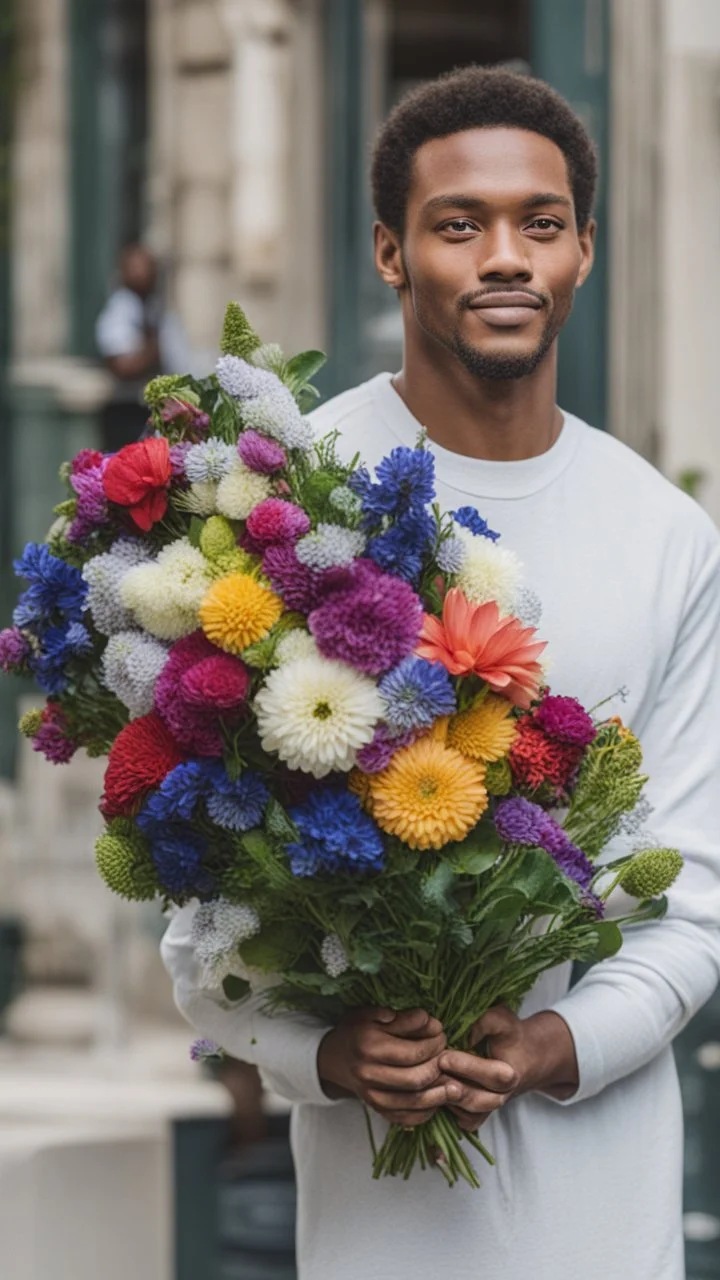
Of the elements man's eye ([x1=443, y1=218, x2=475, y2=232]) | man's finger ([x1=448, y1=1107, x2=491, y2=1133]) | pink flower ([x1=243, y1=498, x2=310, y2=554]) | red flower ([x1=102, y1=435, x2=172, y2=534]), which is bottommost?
man's finger ([x1=448, y1=1107, x2=491, y2=1133])

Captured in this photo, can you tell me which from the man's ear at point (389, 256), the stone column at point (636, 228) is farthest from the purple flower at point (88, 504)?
the stone column at point (636, 228)

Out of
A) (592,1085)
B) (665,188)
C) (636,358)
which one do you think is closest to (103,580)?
(592,1085)

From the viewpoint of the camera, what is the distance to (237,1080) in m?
4.99

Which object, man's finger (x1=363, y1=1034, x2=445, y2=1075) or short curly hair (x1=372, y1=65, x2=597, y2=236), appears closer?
man's finger (x1=363, y1=1034, x2=445, y2=1075)

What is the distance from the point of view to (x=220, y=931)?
234 cm

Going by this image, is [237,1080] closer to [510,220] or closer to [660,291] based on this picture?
[660,291]

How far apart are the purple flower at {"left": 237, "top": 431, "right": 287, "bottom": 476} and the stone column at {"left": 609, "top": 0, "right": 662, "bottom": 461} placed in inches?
114

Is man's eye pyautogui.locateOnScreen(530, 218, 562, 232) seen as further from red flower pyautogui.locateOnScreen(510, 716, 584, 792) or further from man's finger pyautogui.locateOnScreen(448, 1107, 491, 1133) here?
man's finger pyautogui.locateOnScreen(448, 1107, 491, 1133)

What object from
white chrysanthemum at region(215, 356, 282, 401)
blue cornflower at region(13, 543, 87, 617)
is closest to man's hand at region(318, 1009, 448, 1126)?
blue cornflower at region(13, 543, 87, 617)

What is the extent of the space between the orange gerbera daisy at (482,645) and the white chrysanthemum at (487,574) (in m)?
0.02

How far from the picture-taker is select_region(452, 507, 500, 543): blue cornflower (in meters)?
2.38

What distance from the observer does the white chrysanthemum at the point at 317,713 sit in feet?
7.30

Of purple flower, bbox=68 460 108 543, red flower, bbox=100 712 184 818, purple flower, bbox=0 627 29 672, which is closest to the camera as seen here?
red flower, bbox=100 712 184 818

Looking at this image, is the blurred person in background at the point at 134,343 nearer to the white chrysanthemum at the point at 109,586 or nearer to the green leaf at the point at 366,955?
the white chrysanthemum at the point at 109,586
